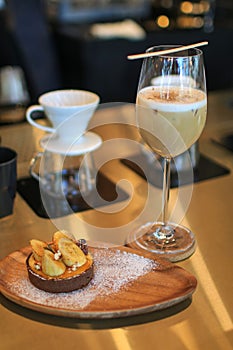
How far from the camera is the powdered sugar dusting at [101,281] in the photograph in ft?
2.12

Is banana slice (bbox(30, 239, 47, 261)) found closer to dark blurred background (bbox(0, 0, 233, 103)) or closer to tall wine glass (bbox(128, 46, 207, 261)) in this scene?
tall wine glass (bbox(128, 46, 207, 261))

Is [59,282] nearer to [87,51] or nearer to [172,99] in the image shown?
[172,99]

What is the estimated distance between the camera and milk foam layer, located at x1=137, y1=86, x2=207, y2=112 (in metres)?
0.76

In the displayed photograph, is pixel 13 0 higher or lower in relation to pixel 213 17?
higher

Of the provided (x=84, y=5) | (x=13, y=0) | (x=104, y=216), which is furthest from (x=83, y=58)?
(x=104, y=216)

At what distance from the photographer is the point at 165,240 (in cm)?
81

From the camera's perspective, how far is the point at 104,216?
902mm

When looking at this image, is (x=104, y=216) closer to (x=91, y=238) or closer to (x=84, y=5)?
(x=91, y=238)

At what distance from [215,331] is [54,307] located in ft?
0.64

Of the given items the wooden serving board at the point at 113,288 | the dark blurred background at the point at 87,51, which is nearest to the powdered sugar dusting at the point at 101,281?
the wooden serving board at the point at 113,288

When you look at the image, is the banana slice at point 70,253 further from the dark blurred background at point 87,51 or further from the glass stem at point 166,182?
the dark blurred background at point 87,51

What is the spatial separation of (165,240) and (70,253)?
0.20 metres

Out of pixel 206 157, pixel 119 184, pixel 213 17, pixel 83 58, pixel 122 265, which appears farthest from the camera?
pixel 213 17

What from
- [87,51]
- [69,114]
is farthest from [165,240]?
[87,51]
